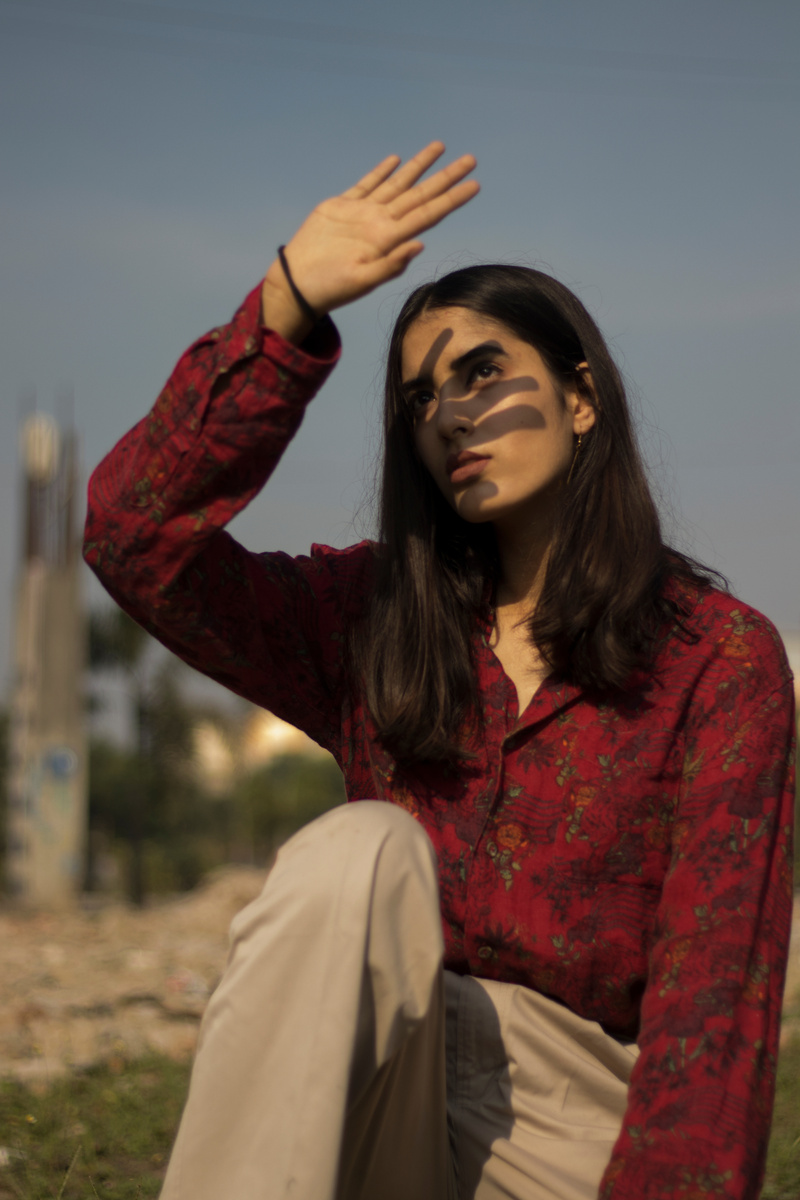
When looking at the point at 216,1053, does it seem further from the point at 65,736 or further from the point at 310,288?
the point at 65,736

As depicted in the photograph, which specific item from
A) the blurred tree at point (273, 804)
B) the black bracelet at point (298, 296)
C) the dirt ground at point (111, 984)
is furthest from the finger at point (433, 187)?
the blurred tree at point (273, 804)

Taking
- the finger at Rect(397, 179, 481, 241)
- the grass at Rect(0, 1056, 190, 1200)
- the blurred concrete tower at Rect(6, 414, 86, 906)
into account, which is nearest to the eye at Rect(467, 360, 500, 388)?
the finger at Rect(397, 179, 481, 241)

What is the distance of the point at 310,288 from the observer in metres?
1.71

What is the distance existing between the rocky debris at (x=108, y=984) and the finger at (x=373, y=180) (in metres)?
3.00

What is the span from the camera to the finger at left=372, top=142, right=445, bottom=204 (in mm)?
1741

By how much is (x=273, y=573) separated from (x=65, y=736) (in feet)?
46.6

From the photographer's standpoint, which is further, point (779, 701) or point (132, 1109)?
point (132, 1109)

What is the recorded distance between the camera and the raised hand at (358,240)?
5.58ft

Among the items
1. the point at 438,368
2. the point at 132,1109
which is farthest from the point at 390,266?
the point at 132,1109

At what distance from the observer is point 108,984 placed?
606 cm

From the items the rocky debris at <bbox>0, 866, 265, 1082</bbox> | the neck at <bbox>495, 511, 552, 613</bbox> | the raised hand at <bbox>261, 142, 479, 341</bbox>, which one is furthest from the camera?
the rocky debris at <bbox>0, 866, 265, 1082</bbox>

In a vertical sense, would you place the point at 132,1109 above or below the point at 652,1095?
below

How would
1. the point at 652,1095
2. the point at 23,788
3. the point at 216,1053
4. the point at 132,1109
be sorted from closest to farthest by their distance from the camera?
the point at 216,1053
the point at 652,1095
the point at 132,1109
the point at 23,788

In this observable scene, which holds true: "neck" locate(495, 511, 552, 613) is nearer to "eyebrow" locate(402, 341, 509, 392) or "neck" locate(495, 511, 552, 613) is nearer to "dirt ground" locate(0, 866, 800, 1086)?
"eyebrow" locate(402, 341, 509, 392)
